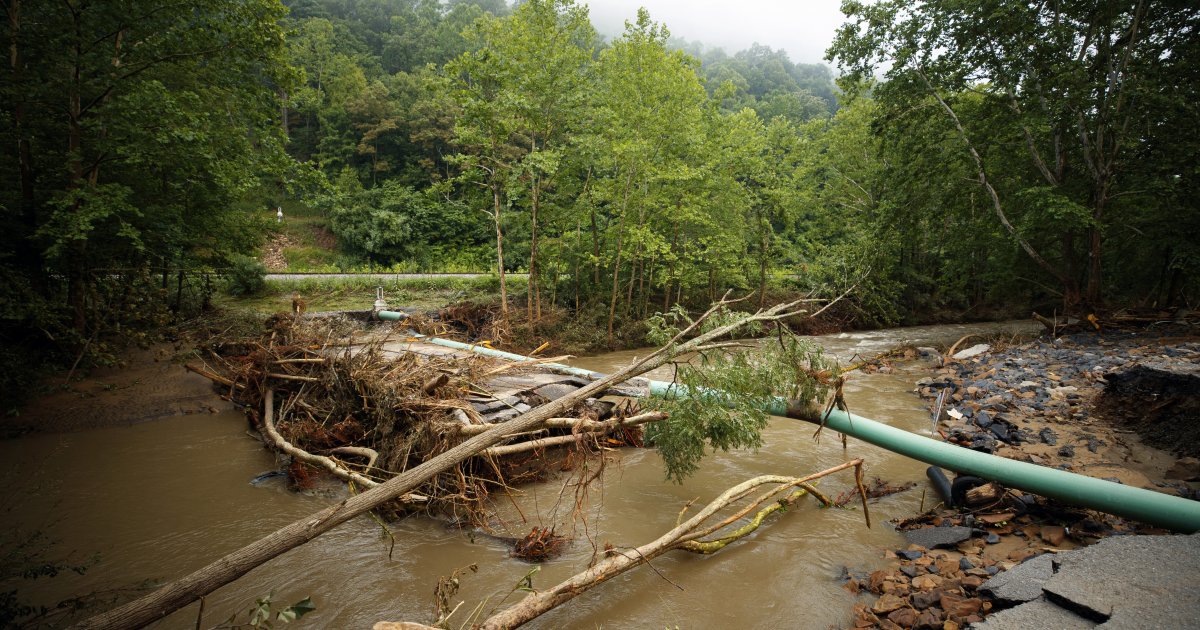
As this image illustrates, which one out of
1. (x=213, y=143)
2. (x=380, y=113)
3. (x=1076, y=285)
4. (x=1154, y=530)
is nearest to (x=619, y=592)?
(x=1154, y=530)

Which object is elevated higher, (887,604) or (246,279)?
(246,279)

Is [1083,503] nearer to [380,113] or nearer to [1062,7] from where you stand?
[1062,7]

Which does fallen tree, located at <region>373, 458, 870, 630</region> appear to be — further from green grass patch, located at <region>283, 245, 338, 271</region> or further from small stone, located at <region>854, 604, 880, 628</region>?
green grass patch, located at <region>283, 245, 338, 271</region>

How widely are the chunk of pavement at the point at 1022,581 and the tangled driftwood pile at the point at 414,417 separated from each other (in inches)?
109

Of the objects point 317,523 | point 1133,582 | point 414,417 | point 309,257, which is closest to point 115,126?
point 414,417

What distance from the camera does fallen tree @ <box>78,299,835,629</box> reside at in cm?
255

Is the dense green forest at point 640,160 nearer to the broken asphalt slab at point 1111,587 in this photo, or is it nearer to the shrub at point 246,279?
the shrub at point 246,279

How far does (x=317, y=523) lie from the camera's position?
302 cm

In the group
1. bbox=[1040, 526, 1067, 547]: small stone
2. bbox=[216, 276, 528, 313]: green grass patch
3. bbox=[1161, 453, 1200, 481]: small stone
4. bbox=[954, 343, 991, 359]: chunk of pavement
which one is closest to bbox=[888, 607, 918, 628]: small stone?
bbox=[1040, 526, 1067, 547]: small stone

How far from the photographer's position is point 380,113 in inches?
1194

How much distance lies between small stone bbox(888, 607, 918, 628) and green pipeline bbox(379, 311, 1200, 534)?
72.7 inches

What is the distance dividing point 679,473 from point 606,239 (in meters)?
11.2

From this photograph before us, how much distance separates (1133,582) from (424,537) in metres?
5.27

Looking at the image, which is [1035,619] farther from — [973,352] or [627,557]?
[973,352]
